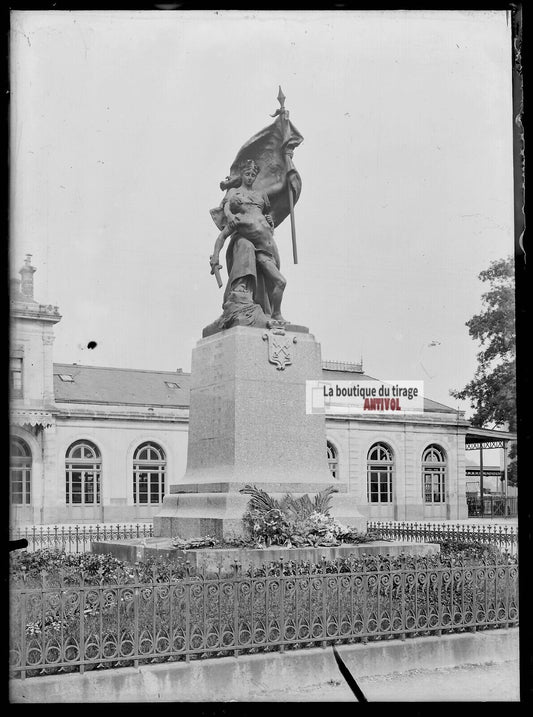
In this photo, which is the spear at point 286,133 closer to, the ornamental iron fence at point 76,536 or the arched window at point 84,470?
the ornamental iron fence at point 76,536

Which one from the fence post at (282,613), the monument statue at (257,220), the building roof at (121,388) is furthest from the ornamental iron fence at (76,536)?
the building roof at (121,388)

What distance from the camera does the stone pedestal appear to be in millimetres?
11445

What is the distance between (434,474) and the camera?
40938 mm

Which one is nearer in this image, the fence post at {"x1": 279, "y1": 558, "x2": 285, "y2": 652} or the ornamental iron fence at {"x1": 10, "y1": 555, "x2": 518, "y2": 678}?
the ornamental iron fence at {"x1": 10, "y1": 555, "x2": 518, "y2": 678}

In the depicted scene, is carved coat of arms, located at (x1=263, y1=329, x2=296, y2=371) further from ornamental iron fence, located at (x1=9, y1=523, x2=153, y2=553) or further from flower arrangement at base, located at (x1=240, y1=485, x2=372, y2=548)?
ornamental iron fence, located at (x1=9, y1=523, x2=153, y2=553)

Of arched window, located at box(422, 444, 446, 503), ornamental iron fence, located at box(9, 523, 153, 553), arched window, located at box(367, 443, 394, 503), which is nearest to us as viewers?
ornamental iron fence, located at box(9, 523, 153, 553)

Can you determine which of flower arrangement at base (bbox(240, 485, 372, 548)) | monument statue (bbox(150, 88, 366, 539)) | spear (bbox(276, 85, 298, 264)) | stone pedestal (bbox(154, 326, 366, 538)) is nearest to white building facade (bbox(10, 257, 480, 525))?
monument statue (bbox(150, 88, 366, 539))

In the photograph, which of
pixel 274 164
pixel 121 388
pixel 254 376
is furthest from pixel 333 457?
pixel 254 376

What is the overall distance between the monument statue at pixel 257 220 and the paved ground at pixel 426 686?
220 inches

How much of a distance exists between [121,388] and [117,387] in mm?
197

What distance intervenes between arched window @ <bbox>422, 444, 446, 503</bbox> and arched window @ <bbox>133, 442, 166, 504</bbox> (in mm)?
11283

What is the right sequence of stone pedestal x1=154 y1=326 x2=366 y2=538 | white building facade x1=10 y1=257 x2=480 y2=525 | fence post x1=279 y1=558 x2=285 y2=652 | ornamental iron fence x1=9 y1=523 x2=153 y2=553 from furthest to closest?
white building facade x1=10 y1=257 x2=480 y2=525 → ornamental iron fence x1=9 y1=523 x2=153 y2=553 → stone pedestal x1=154 y1=326 x2=366 y2=538 → fence post x1=279 y1=558 x2=285 y2=652

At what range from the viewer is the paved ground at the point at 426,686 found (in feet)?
22.7
